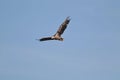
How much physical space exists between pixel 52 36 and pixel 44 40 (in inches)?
100

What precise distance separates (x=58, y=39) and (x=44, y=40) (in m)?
3.08

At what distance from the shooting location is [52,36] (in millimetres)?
47719

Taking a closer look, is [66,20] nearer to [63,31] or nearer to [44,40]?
[63,31]

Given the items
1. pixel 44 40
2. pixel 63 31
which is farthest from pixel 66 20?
pixel 44 40

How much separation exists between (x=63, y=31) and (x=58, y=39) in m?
1.80

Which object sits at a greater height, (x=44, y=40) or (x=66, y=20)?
(x=66, y=20)

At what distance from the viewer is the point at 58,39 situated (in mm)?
47531

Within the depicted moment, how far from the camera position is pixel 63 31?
154 ft

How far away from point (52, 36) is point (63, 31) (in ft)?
7.63

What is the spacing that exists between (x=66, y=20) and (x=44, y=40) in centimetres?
533

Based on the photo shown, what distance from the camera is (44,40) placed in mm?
45688
